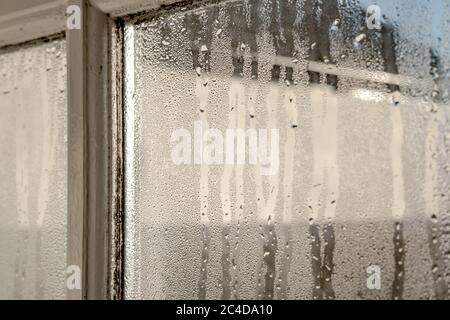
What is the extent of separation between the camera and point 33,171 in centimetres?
92

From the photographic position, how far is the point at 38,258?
91 centimetres

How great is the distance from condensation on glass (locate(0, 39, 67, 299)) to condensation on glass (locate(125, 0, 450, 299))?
0.36 ft

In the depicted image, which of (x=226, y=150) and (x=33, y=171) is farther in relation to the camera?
(x=33, y=171)

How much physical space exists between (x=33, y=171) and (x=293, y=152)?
0.38m

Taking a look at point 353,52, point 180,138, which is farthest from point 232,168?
point 353,52

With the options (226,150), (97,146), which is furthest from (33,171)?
(226,150)

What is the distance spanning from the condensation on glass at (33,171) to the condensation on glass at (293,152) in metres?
0.11

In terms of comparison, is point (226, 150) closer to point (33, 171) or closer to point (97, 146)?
point (97, 146)

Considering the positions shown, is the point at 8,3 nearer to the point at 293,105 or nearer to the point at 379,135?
the point at 293,105

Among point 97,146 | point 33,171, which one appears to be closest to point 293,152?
point 97,146

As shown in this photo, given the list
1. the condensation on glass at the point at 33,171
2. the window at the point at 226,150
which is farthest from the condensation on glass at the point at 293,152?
the condensation on glass at the point at 33,171

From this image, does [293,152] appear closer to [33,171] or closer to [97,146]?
[97,146]

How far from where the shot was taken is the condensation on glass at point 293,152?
640 mm

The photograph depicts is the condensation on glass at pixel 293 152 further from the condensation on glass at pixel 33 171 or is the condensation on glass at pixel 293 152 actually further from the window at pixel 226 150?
the condensation on glass at pixel 33 171
